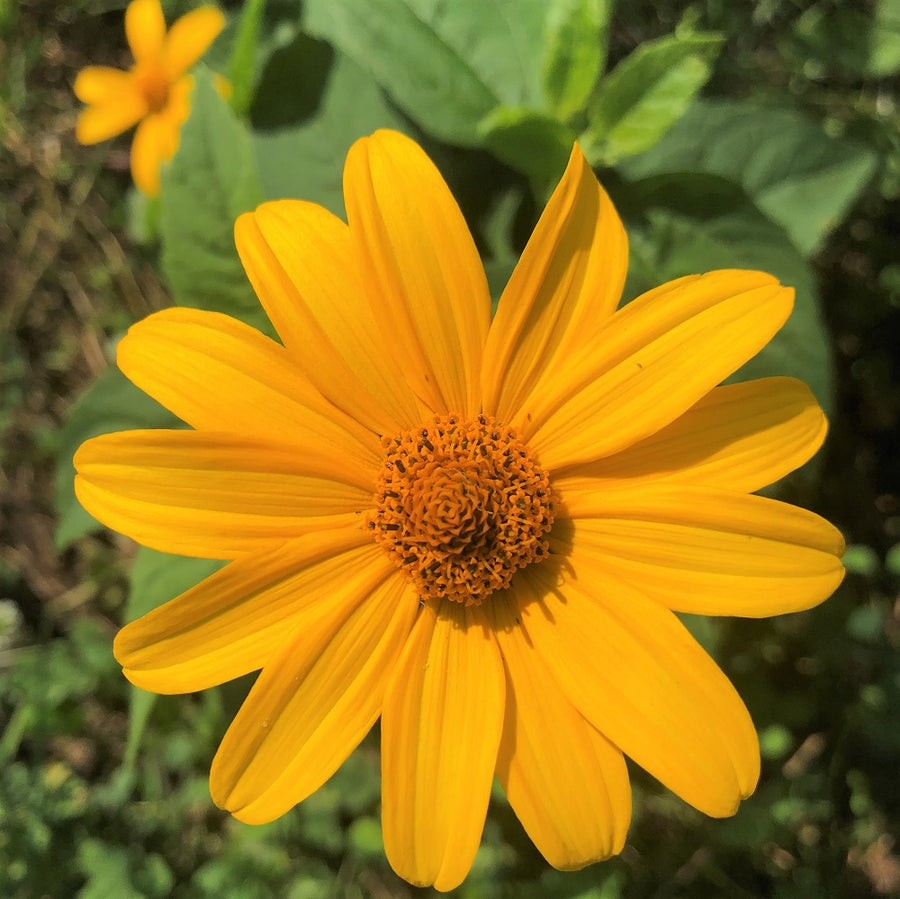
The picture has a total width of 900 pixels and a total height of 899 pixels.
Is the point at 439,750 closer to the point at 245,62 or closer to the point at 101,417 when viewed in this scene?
the point at 101,417

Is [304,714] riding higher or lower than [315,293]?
lower

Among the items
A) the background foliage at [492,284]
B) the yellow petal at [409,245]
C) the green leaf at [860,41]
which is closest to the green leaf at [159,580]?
the background foliage at [492,284]

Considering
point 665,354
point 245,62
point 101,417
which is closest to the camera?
point 665,354

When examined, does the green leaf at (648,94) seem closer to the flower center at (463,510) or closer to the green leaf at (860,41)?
the flower center at (463,510)

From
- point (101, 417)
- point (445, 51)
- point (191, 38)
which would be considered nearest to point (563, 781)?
point (445, 51)

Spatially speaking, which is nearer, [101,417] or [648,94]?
[648,94]

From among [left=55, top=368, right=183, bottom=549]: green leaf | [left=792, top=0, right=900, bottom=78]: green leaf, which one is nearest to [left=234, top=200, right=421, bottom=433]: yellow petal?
[left=55, top=368, right=183, bottom=549]: green leaf
